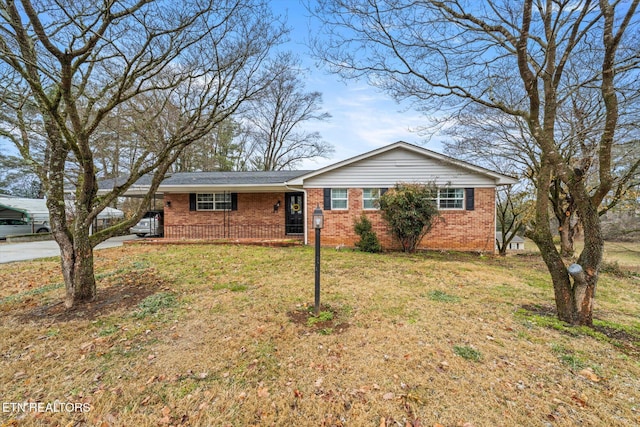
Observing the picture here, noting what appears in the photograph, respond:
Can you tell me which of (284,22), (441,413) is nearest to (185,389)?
(441,413)

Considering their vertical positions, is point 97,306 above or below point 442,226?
below

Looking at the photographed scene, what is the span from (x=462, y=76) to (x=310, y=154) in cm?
2146

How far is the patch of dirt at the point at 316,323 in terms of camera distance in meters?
3.71

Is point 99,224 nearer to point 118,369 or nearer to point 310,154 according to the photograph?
point 310,154

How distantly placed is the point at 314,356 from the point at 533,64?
17.6 ft

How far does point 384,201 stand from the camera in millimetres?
10047

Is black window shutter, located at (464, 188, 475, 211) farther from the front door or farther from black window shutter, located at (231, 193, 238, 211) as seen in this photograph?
black window shutter, located at (231, 193, 238, 211)

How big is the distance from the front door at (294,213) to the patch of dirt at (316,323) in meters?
8.96

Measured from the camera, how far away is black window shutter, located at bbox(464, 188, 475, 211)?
10.6m

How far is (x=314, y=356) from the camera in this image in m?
3.10

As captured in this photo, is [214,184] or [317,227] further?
[214,184]

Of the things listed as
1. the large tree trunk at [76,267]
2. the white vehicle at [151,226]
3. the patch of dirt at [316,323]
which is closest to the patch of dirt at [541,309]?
the patch of dirt at [316,323]

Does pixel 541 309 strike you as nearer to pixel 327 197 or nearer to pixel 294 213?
pixel 327 197

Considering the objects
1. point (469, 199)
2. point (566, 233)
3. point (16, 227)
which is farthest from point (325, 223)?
point (16, 227)
